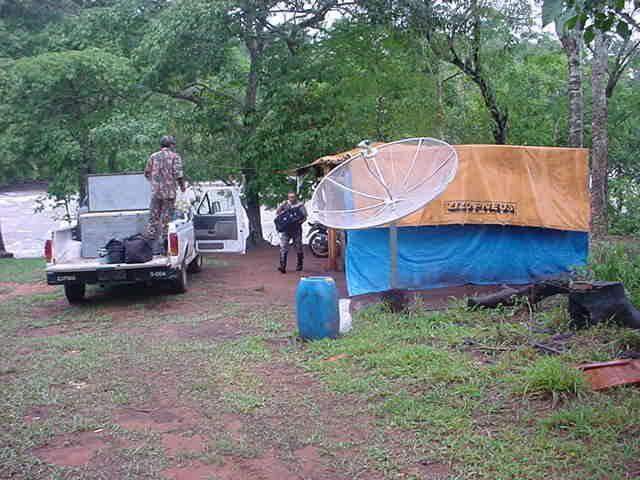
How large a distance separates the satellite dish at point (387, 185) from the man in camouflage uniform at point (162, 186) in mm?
2970

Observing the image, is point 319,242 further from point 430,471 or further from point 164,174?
point 430,471

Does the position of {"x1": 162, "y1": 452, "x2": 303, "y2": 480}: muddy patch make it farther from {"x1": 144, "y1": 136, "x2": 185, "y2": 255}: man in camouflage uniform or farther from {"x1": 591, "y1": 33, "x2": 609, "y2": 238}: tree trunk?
{"x1": 591, "y1": 33, "x2": 609, "y2": 238}: tree trunk

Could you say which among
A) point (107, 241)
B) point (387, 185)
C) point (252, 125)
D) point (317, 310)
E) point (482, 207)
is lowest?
point (317, 310)

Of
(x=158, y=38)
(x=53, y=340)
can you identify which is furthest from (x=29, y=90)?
(x=53, y=340)

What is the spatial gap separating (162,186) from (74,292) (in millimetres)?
2216

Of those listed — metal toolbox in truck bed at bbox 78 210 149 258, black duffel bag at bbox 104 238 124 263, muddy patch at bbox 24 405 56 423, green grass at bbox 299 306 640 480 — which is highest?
metal toolbox in truck bed at bbox 78 210 149 258

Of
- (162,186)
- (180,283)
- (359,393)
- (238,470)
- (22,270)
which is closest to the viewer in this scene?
(238,470)

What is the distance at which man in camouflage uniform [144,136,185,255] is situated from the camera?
37.2 feet

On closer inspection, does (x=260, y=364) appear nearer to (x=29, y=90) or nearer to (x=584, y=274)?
(x=584, y=274)

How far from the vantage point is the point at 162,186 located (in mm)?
11383

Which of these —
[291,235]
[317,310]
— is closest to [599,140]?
[291,235]

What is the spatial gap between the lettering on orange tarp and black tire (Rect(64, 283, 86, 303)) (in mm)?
5994

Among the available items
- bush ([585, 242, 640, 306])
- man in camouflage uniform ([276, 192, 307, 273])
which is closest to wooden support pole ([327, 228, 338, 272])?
man in camouflage uniform ([276, 192, 307, 273])

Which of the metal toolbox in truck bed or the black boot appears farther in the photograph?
the black boot
